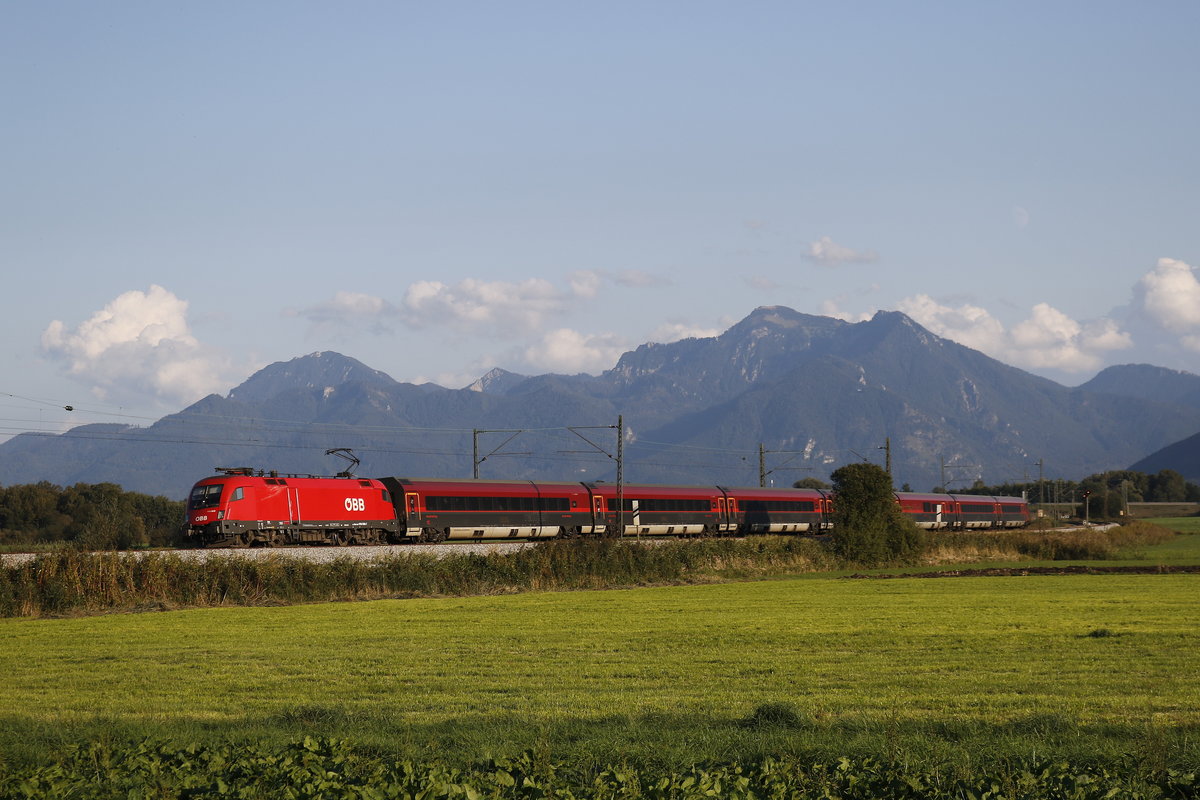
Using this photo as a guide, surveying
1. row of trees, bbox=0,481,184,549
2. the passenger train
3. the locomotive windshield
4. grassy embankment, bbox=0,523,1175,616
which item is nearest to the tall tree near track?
grassy embankment, bbox=0,523,1175,616

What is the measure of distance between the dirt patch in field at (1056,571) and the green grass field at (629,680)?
56.6 feet

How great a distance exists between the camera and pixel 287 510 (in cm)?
5131

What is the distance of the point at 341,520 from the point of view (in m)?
53.8

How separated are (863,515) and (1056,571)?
951 centimetres

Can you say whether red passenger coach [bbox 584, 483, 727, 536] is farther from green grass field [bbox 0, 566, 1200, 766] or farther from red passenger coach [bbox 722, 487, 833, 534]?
green grass field [bbox 0, 566, 1200, 766]

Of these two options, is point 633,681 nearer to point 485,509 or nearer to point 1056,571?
point 1056,571

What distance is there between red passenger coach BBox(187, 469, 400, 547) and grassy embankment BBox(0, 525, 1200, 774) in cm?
1774

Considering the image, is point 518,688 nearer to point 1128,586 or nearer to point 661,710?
point 661,710

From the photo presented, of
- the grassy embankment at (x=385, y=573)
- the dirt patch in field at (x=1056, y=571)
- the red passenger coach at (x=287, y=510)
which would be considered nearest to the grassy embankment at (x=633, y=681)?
the grassy embankment at (x=385, y=573)

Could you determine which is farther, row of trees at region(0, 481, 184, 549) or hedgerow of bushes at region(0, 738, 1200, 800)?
row of trees at region(0, 481, 184, 549)

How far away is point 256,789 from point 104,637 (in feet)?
56.4

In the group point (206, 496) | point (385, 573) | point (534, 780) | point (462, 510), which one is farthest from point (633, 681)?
point (462, 510)

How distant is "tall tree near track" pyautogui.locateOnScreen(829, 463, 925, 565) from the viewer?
5738 centimetres

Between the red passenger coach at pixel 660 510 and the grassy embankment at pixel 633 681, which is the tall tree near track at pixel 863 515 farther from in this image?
the grassy embankment at pixel 633 681
